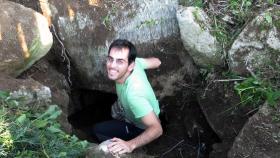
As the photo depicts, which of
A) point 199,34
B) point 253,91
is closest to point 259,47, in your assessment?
point 253,91

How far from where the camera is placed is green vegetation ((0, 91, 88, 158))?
281cm

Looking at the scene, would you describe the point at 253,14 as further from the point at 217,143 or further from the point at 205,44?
the point at 217,143

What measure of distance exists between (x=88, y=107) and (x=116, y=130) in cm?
97

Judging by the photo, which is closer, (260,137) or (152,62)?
(260,137)

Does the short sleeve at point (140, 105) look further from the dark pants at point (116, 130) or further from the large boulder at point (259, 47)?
the large boulder at point (259, 47)

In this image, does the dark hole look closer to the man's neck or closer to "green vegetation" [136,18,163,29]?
"green vegetation" [136,18,163,29]

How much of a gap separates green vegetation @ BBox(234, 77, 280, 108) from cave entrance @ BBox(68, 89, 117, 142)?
5.71 ft

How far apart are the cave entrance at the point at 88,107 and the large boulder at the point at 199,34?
1.32 metres

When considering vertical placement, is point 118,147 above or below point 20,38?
below

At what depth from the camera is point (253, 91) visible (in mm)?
4328

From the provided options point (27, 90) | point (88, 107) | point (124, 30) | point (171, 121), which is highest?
point (124, 30)

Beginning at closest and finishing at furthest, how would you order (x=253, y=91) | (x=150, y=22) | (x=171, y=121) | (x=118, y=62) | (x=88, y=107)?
1. (x=118, y=62)
2. (x=253, y=91)
3. (x=150, y=22)
4. (x=171, y=121)
5. (x=88, y=107)

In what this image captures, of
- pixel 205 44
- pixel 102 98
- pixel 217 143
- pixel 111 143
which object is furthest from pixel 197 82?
pixel 111 143

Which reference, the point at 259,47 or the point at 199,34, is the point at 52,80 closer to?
the point at 199,34
